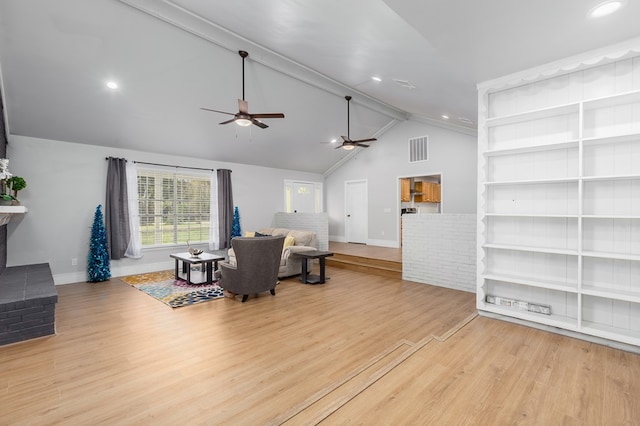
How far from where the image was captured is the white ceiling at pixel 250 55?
2.43m

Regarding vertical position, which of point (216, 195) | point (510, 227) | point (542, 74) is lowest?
point (510, 227)

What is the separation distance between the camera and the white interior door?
923 cm

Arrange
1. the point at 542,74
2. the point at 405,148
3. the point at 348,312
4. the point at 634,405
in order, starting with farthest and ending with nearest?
the point at 405,148 < the point at 348,312 < the point at 542,74 < the point at 634,405

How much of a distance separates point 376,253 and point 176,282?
14.9 feet

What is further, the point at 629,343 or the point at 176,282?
the point at 176,282

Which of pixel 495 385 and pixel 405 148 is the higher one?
pixel 405 148

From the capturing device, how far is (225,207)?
781cm

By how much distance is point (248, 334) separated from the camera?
11.0 ft

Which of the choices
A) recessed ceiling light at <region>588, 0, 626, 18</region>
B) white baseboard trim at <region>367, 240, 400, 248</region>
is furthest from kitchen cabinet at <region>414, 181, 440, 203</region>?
recessed ceiling light at <region>588, 0, 626, 18</region>

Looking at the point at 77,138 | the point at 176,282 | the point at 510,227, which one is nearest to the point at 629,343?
the point at 510,227

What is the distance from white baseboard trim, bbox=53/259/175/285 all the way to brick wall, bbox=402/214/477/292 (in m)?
5.37

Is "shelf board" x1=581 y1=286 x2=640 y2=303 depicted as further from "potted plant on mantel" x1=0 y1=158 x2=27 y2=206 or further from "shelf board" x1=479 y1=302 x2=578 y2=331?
"potted plant on mantel" x1=0 y1=158 x2=27 y2=206

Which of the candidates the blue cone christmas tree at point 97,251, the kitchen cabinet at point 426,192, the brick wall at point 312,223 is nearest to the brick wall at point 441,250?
the brick wall at point 312,223

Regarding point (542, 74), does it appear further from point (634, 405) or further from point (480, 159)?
point (634, 405)
